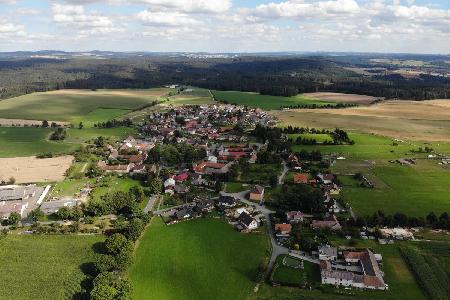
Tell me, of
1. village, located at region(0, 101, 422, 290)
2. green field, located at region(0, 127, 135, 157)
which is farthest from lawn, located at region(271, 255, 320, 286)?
green field, located at region(0, 127, 135, 157)

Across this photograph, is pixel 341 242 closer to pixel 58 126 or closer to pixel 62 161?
pixel 62 161

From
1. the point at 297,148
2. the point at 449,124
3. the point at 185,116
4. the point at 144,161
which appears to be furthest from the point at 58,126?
the point at 449,124

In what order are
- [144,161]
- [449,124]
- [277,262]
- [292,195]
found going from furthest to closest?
1. [449,124]
2. [144,161]
3. [292,195]
4. [277,262]

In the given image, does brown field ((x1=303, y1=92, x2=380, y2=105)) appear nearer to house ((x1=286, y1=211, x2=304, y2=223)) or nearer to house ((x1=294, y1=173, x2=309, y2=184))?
house ((x1=294, y1=173, x2=309, y2=184))

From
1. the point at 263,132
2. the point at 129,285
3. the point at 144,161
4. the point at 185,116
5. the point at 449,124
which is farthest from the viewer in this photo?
the point at 185,116

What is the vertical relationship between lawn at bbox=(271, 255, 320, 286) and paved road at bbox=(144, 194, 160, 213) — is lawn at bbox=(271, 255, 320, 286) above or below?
below

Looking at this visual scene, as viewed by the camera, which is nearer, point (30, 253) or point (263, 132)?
point (30, 253)

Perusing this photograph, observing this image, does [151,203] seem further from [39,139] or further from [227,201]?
[39,139]
